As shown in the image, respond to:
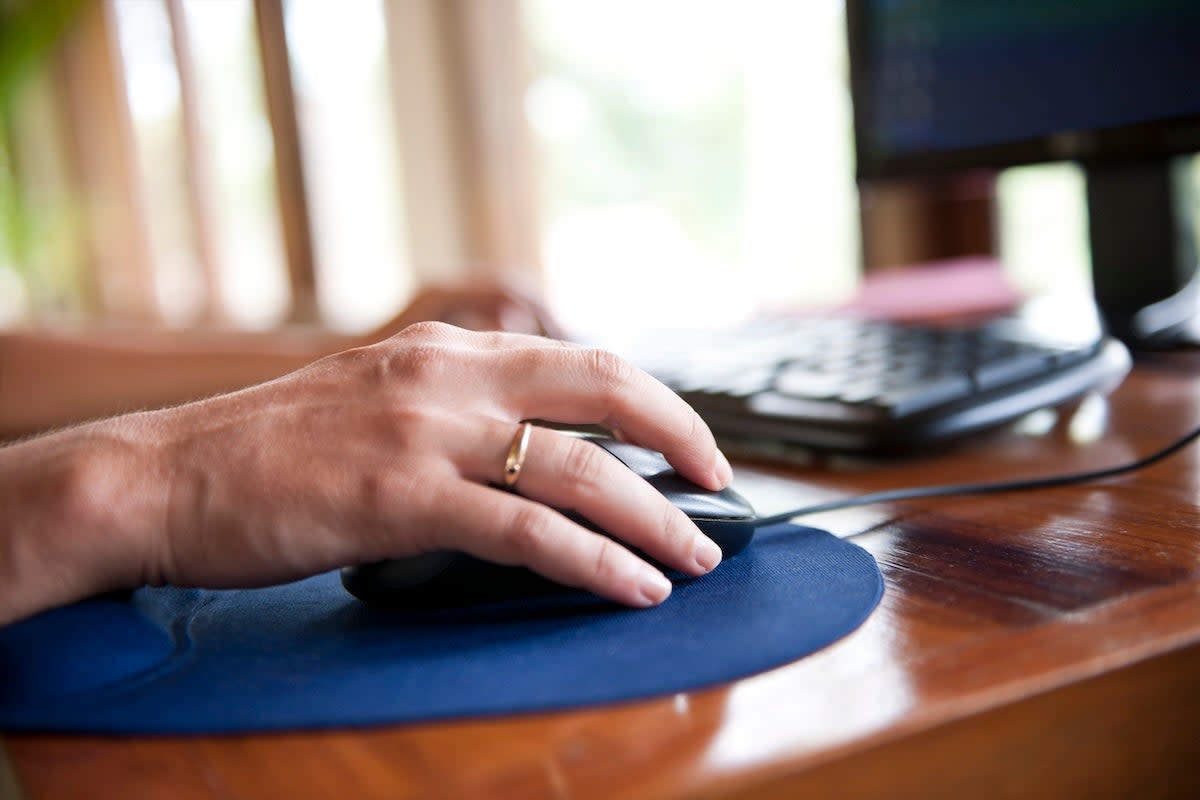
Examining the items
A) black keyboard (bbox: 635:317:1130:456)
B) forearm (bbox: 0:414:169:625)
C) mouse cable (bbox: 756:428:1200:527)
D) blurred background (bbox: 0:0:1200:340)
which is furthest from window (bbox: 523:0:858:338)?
forearm (bbox: 0:414:169:625)

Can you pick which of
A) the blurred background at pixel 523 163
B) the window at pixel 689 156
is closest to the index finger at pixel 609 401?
the blurred background at pixel 523 163

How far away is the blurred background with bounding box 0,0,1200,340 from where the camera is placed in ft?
6.31

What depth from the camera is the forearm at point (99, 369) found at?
1250 millimetres

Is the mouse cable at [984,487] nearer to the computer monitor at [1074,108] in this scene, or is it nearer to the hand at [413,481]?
the hand at [413,481]

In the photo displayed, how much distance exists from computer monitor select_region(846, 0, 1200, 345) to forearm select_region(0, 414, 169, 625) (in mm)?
734

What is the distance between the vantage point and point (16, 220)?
4.68m

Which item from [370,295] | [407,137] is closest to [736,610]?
[407,137]

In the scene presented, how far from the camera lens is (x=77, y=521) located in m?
0.38

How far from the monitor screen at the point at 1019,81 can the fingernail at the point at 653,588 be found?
604 millimetres

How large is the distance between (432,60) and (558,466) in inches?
103

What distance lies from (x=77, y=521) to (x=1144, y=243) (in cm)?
88

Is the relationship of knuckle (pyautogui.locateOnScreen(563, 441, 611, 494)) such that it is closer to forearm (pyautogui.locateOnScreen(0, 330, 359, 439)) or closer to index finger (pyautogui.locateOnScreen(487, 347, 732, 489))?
index finger (pyautogui.locateOnScreen(487, 347, 732, 489))

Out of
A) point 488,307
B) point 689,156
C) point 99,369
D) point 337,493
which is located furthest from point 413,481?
point 689,156

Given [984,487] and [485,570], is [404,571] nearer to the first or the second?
[485,570]
